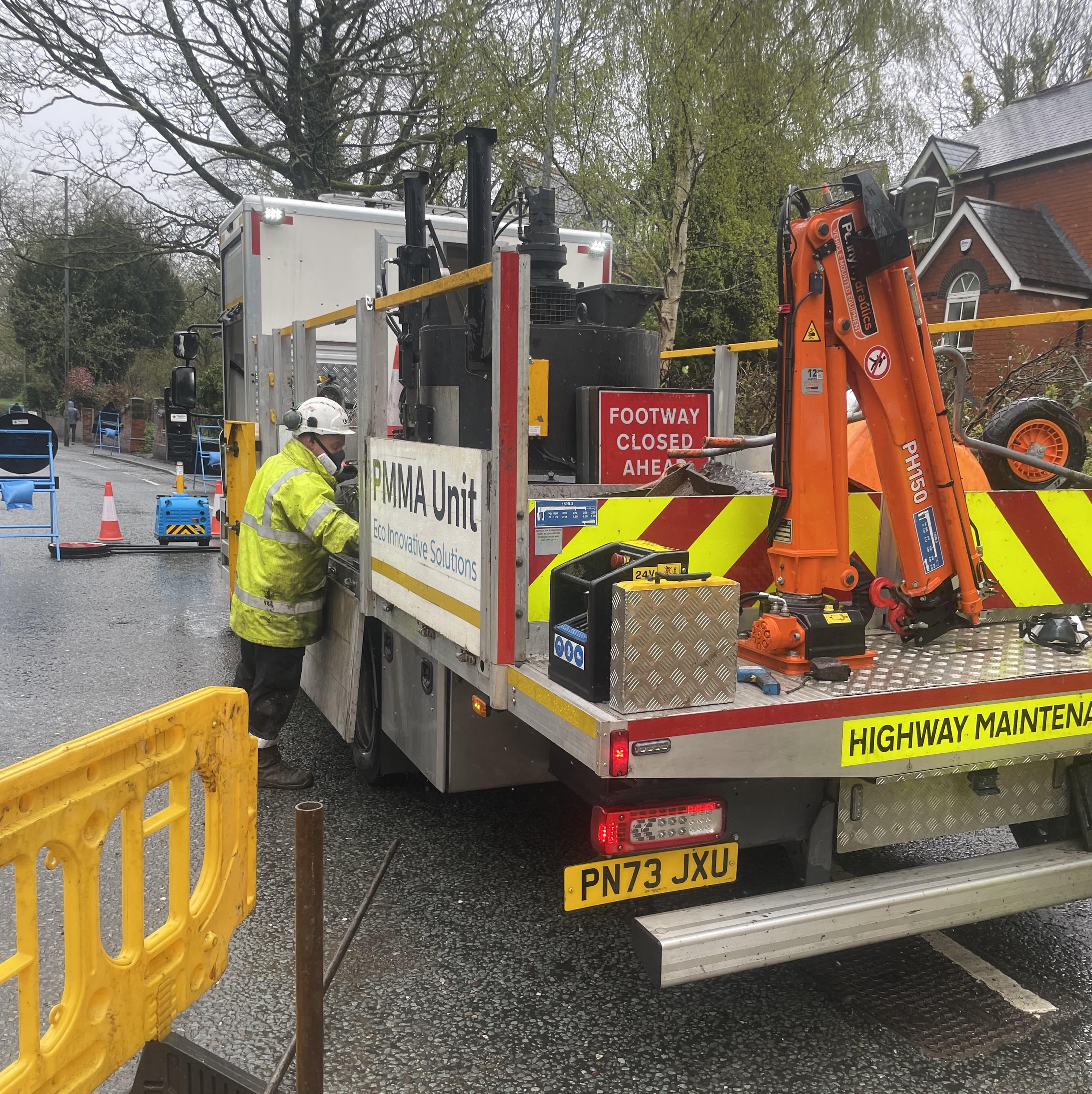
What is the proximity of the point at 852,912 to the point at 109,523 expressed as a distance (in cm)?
1174

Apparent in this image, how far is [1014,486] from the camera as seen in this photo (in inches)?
168

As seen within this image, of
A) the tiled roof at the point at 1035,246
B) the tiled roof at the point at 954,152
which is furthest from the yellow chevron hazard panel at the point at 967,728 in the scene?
the tiled roof at the point at 954,152

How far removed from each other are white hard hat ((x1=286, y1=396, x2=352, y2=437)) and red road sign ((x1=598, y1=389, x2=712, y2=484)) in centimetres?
135

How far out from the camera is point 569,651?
8.84 feet

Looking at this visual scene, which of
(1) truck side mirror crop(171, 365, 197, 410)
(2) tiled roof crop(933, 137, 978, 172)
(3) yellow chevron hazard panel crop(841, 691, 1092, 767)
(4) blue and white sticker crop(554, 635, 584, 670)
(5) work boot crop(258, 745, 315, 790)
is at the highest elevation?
(2) tiled roof crop(933, 137, 978, 172)

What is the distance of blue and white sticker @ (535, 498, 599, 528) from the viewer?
294 cm

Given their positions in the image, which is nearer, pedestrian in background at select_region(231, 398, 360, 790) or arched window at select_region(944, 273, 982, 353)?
pedestrian in background at select_region(231, 398, 360, 790)

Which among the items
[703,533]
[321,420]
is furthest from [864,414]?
[321,420]

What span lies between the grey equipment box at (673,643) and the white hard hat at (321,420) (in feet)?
8.71

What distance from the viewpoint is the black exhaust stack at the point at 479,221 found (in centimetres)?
369

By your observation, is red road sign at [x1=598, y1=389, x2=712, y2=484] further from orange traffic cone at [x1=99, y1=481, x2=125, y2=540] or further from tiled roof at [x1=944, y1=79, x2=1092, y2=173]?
tiled roof at [x1=944, y1=79, x2=1092, y2=173]

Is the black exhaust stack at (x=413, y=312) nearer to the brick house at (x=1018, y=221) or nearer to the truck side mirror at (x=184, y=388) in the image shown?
the truck side mirror at (x=184, y=388)

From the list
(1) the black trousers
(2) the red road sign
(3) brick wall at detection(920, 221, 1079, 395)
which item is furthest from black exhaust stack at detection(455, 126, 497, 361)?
(3) brick wall at detection(920, 221, 1079, 395)

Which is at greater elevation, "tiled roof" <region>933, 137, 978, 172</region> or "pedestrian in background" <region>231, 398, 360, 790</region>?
"tiled roof" <region>933, 137, 978, 172</region>
